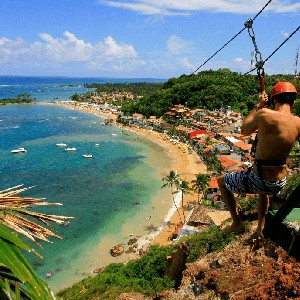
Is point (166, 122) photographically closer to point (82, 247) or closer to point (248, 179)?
point (82, 247)

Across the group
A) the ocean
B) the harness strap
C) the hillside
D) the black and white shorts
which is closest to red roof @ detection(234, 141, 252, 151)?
the ocean

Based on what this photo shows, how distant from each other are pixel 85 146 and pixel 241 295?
148ft

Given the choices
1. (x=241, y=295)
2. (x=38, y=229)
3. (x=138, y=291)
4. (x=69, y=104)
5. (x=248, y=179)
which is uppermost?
(x=38, y=229)

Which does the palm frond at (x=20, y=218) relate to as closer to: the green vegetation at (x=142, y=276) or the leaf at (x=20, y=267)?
the leaf at (x=20, y=267)

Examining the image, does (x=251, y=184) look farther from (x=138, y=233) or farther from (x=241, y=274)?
(x=138, y=233)

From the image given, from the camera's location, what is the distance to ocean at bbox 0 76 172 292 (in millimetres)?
20438

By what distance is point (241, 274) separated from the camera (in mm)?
9797

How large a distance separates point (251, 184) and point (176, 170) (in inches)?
1335

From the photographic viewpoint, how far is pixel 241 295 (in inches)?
305

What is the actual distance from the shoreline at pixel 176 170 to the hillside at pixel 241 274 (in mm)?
9076

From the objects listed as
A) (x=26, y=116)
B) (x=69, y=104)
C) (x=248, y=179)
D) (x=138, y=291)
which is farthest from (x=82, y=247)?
(x=69, y=104)

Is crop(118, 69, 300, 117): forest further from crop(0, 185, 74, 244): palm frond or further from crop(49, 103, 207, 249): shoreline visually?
crop(0, 185, 74, 244): palm frond

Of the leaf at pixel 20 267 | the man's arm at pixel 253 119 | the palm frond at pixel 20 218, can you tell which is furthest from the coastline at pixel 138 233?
the leaf at pixel 20 267

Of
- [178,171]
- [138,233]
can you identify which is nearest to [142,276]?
[138,233]
